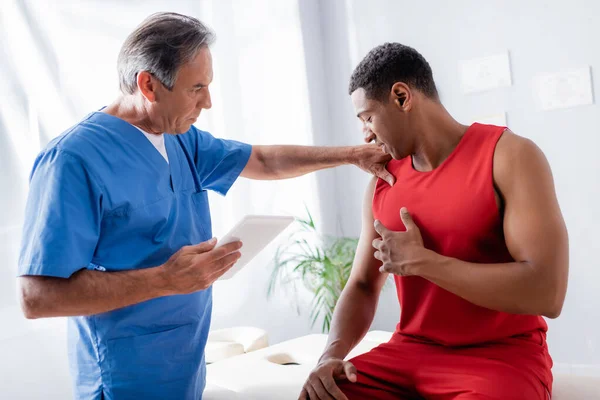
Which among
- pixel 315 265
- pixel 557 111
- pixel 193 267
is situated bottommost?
pixel 315 265

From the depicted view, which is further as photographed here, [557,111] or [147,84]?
[557,111]

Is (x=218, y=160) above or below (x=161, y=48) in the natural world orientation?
below

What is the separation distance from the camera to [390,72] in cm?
168

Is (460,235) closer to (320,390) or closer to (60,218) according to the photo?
(320,390)

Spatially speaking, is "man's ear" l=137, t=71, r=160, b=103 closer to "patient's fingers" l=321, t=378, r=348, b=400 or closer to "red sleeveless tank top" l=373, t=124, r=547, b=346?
"red sleeveless tank top" l=373, t=124, r=547, b=346

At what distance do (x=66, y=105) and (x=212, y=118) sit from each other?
875 mm

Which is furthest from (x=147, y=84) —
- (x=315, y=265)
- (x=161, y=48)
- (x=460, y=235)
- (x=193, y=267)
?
(x=315, y=265)

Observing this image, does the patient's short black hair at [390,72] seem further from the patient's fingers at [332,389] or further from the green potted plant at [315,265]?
the green potted plant at [315,265]

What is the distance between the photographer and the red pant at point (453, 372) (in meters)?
1.42

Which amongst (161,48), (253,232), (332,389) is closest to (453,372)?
(332,389)

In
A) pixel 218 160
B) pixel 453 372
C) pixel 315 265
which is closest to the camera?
pixel 453 372

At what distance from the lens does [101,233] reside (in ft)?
5.43

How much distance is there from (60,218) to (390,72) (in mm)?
884

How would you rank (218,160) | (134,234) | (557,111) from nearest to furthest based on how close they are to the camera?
(134,234) → (218,160) → (557,111)
